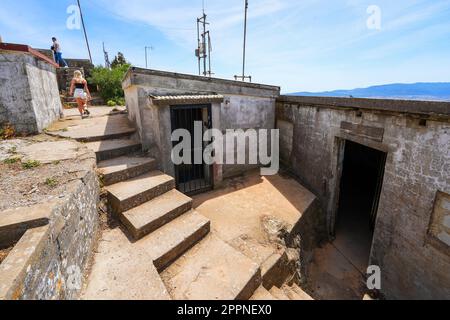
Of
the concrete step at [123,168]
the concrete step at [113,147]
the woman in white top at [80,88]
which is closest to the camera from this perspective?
the concrete step at [123,168]

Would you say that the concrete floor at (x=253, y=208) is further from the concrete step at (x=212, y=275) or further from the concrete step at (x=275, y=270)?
the concrete step at (x=212, y=275)

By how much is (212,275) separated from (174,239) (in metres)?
0.90

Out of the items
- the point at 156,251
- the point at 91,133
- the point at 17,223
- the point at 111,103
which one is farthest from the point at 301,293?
the point at 111,103

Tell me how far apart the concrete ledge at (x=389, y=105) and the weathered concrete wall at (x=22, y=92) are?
7.58 meters

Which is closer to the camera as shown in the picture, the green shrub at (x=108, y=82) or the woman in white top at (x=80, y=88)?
the woman in white top at (x=80, y=88)

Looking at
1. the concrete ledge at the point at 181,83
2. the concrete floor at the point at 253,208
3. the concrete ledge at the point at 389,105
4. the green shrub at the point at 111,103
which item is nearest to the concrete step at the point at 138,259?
the concrete floor at the point at 253,208

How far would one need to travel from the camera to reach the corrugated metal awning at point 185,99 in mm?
5312

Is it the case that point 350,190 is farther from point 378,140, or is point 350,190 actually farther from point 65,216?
point 65,216

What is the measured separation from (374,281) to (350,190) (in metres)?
4.67

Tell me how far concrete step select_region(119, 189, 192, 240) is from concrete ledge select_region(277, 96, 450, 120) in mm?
4717

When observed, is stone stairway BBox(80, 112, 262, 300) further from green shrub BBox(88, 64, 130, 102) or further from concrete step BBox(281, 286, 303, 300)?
green shrub BBox(88, 64, 130, 102)

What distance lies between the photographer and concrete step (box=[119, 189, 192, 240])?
391 cm

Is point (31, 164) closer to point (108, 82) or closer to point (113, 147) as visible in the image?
point (113, 147)
